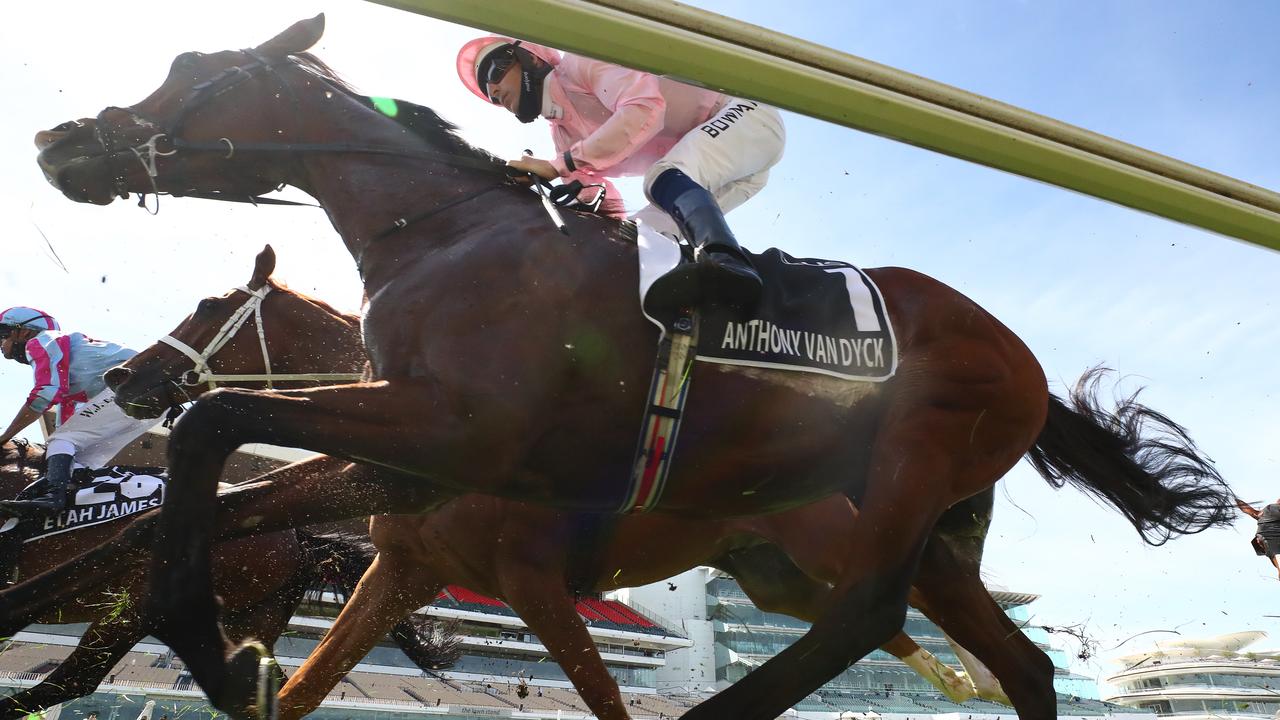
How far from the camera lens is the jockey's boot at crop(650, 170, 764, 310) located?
7.61ft

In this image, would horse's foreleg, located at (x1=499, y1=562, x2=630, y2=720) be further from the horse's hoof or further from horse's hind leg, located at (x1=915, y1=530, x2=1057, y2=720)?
the horse's hoof

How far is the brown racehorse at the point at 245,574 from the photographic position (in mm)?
3715

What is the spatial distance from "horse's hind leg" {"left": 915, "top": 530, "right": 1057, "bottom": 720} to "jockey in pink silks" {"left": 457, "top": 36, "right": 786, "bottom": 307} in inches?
63.2

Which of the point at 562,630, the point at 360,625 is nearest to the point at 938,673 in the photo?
the point at 562,630

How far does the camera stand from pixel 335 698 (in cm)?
2028

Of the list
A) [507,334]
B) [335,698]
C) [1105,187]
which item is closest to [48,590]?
[507,334]

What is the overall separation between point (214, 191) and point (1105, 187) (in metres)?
2.71

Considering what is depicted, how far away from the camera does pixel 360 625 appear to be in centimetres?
376

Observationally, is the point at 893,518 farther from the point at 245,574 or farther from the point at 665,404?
the point at 245,574

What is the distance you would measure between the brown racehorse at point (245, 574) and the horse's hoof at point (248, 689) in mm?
1912

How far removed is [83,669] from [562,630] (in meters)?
1.99

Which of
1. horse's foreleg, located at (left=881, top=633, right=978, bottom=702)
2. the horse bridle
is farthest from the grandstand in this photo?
the horse bridle

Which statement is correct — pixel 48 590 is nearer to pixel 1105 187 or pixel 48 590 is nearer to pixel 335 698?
pixel 1105 187

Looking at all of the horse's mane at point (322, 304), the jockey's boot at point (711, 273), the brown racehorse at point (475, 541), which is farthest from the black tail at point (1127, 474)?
the horse's mane at point (322, 304)
